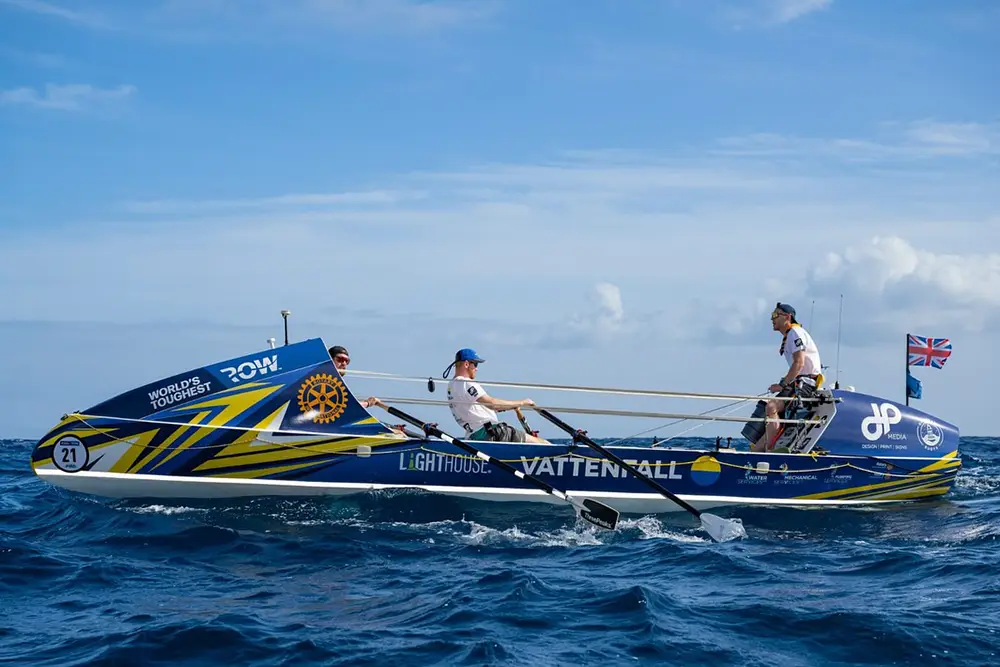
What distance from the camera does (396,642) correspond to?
773cm

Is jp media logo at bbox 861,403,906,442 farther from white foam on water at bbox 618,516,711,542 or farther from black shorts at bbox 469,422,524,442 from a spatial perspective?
black shorts at bbox 469,422,524,442

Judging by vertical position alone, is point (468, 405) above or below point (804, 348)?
below

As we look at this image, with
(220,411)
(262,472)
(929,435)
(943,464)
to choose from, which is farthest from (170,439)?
(943,464)

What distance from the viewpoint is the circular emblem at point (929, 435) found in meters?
15.5

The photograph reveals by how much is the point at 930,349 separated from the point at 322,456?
35.1 feet

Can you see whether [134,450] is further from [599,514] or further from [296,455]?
[599,514]

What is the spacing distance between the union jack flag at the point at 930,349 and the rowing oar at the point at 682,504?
243 inches

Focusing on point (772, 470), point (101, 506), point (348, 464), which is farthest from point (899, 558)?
point (101, 506)

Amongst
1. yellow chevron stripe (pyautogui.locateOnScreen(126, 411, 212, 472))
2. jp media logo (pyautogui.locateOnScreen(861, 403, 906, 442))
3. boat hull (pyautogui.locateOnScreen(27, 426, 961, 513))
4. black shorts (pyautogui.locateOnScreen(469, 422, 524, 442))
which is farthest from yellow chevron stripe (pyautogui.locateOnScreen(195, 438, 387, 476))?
jp media logo (pyautogui.locateOnScreen(861, 403, 906, 442))

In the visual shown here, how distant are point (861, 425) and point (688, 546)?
191 inches

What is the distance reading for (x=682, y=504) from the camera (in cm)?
1348

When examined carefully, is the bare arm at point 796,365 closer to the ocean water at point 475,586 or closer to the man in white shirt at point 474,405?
Answer: the ocean water at point 475,586

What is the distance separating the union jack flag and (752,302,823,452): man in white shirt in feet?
10.6

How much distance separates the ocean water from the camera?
25.0 ft
